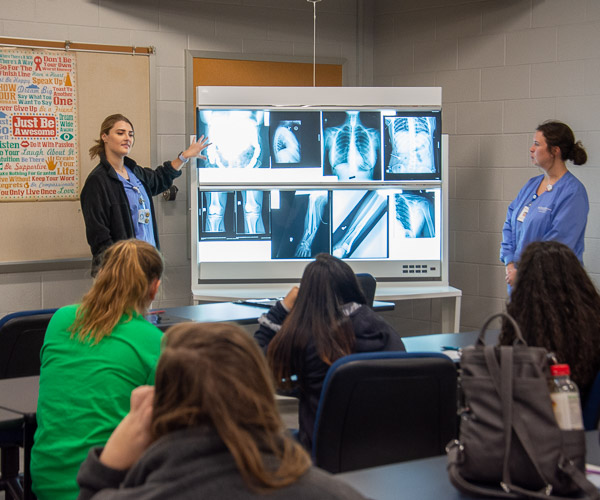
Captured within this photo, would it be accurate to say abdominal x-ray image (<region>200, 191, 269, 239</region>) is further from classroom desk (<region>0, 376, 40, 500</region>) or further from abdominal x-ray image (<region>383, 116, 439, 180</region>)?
classroom desk (<region>0, 376, 40, 500</region>)

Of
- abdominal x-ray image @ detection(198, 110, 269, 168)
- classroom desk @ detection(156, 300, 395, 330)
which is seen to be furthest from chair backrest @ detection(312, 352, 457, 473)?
abdominal x-ray image @ detection(198, 110, 269, 168)

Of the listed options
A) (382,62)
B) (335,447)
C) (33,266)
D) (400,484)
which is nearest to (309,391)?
(335,447)

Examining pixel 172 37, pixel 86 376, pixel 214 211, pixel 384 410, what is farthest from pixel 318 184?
pixel 86 376

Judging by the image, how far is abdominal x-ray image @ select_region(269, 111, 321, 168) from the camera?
14.8ft

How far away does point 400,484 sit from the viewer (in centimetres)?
155

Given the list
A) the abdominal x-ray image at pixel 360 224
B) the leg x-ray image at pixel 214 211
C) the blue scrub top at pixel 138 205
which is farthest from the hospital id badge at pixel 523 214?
the blue scrub top at pixel 138 205

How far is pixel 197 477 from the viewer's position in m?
0.94

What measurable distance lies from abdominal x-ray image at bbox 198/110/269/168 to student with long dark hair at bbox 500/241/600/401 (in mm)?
2732

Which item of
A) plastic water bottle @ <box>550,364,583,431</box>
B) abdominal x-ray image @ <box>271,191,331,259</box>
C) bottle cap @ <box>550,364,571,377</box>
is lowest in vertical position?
plastic water bottle @ <box>550,364,583,431</box>

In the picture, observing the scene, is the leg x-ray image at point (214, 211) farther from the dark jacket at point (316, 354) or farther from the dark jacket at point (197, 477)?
the dark jacket at point (197, 477)

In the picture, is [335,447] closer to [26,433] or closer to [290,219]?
[26,433]

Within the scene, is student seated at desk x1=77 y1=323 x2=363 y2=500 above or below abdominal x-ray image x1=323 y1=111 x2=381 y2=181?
below

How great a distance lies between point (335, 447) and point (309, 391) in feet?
1.01

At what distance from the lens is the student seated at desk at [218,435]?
946 millimetres
